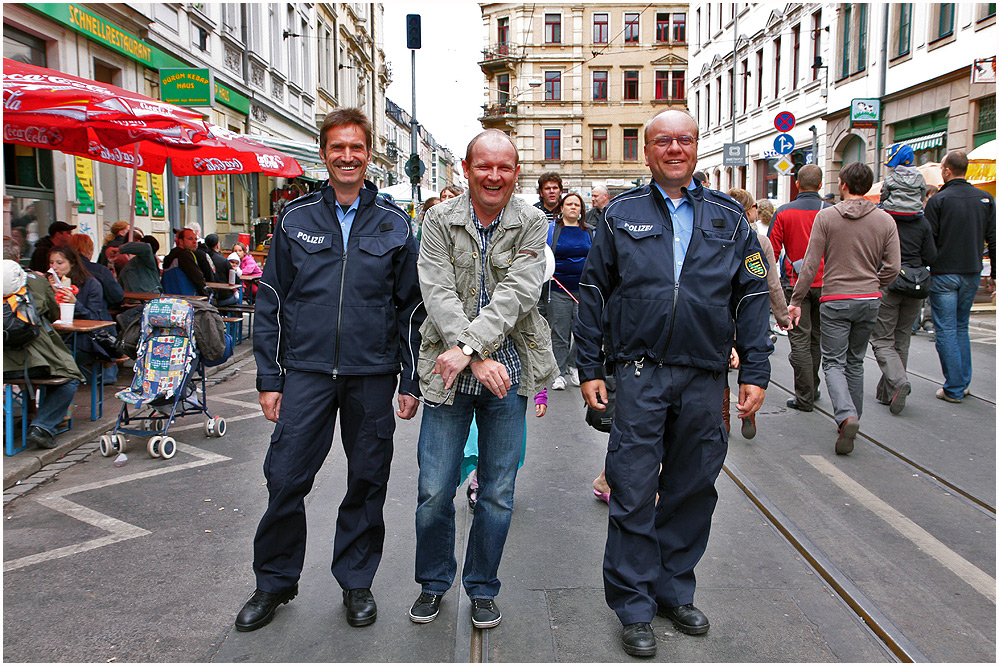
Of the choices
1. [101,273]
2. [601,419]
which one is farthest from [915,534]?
[101,273]

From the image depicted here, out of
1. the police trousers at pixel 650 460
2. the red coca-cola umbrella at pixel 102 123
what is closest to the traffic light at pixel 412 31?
the red coca-cola umbrella at pixel 102 123

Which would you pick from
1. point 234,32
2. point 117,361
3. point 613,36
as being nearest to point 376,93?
Result: point 613,36

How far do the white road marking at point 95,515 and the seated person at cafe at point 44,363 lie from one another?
95 cm

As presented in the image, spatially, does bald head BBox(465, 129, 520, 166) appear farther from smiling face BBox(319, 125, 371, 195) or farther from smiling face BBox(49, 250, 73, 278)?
smiling face BBox(49, 250, 73, 278)

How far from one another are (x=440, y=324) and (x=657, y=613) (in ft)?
5.21

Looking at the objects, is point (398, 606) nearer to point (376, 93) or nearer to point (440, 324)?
point (440, 324)

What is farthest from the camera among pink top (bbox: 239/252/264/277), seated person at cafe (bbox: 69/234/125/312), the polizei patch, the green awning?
the green awning

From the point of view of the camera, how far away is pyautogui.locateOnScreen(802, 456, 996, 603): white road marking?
12.3 ft

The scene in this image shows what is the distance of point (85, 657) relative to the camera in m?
3.06

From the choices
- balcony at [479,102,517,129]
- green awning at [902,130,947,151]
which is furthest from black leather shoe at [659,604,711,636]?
balcony at [479,102,517,129]

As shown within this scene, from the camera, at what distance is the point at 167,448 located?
232 inches

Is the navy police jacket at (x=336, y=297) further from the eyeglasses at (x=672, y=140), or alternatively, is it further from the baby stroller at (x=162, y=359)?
the baby stroller at (x=162, y=359)

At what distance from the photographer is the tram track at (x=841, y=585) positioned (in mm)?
3117

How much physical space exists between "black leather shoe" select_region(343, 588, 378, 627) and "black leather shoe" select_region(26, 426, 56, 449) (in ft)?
12.0
